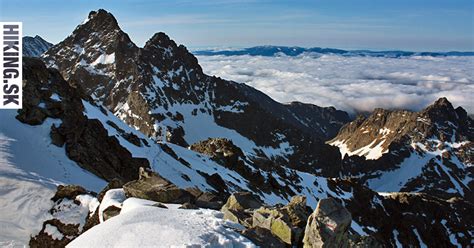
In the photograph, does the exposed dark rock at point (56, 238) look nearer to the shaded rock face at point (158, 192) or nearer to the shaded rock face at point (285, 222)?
the shaded rock face at point (158, 192)

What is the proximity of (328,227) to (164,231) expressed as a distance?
22.9 ft

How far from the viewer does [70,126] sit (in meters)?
47.0

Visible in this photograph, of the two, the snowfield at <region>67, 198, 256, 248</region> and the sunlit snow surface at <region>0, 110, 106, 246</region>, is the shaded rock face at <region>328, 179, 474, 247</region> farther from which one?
the snowfield at <region>67, 198, 256, 248</region>

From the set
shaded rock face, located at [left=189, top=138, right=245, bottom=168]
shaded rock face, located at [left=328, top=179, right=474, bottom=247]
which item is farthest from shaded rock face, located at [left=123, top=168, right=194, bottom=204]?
shaded rock face, located at [left=328, top=179, right=474, bottom=247]

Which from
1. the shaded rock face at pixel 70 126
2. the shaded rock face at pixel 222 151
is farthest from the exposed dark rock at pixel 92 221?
the shaded rock face at pixel 222 151

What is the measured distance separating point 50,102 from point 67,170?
46.1 feet

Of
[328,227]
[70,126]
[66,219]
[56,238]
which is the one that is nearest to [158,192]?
[66,219]

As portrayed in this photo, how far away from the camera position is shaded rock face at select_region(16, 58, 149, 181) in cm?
4453

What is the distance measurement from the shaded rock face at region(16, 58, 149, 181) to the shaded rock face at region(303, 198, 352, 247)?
94.0 ft

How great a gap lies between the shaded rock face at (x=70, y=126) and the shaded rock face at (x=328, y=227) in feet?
94.0

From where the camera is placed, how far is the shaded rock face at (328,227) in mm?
18297

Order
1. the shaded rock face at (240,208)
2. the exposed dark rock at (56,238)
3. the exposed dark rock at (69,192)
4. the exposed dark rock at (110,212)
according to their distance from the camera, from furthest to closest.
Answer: the exposed dark rock at (69,192)
the exposed dark rock at (56,238)
the exposed dark rock at (110,212)
the shaded rock face at (240,208)

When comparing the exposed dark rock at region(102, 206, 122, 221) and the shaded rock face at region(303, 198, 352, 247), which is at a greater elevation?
the shaded rock face at region(303, 198, 352, 247)

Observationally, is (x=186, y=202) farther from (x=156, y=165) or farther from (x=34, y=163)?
(x=156, y=165)
